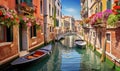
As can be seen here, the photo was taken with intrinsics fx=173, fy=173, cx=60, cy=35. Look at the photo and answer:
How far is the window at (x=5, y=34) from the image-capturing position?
26.1 ft

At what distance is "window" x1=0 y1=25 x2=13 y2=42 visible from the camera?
313 inches

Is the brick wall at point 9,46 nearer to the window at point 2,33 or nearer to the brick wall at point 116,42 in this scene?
the window at point 2,33

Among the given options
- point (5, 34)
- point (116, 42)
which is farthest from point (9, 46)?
point (116, 42)

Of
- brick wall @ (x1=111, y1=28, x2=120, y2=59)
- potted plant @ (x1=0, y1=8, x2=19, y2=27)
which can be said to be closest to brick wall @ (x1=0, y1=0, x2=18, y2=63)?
potted plant @ (x1=0, y1=8, x2=19, y2=27)

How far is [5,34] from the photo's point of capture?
328 inches

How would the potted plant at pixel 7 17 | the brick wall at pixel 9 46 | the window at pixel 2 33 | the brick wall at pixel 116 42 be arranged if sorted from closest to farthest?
the potted plant at pixel 7 17
the brick wall at pixel 9 46
the window at pixel 2 33
the brick wall at pixel 116 42

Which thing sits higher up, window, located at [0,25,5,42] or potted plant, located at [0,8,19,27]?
potted plant, located at [0,8,19,27]

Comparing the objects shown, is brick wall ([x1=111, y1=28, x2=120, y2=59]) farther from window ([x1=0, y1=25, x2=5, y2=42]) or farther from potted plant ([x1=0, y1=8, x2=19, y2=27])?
window ([x1=0, y1=25, x2=5, y2=42])

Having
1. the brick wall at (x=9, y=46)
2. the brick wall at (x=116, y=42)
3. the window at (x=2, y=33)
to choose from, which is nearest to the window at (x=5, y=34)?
the window at (x=2, y=33)

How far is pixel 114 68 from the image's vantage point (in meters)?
8.16

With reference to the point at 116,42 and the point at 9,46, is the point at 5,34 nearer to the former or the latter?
the point at 9,46

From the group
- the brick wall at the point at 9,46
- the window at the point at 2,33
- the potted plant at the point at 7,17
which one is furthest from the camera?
the window at the point at 2,33

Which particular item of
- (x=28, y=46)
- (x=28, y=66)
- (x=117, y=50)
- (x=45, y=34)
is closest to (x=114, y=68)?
(x=117, y=50)

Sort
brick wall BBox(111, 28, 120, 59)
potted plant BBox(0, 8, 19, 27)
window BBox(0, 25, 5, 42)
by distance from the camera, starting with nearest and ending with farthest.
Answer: potted plant BBox(0, 8, 19, 27) → window BBox(0, 25, 5, 42) → brick wall BBox(111, 28, 120, 59)
